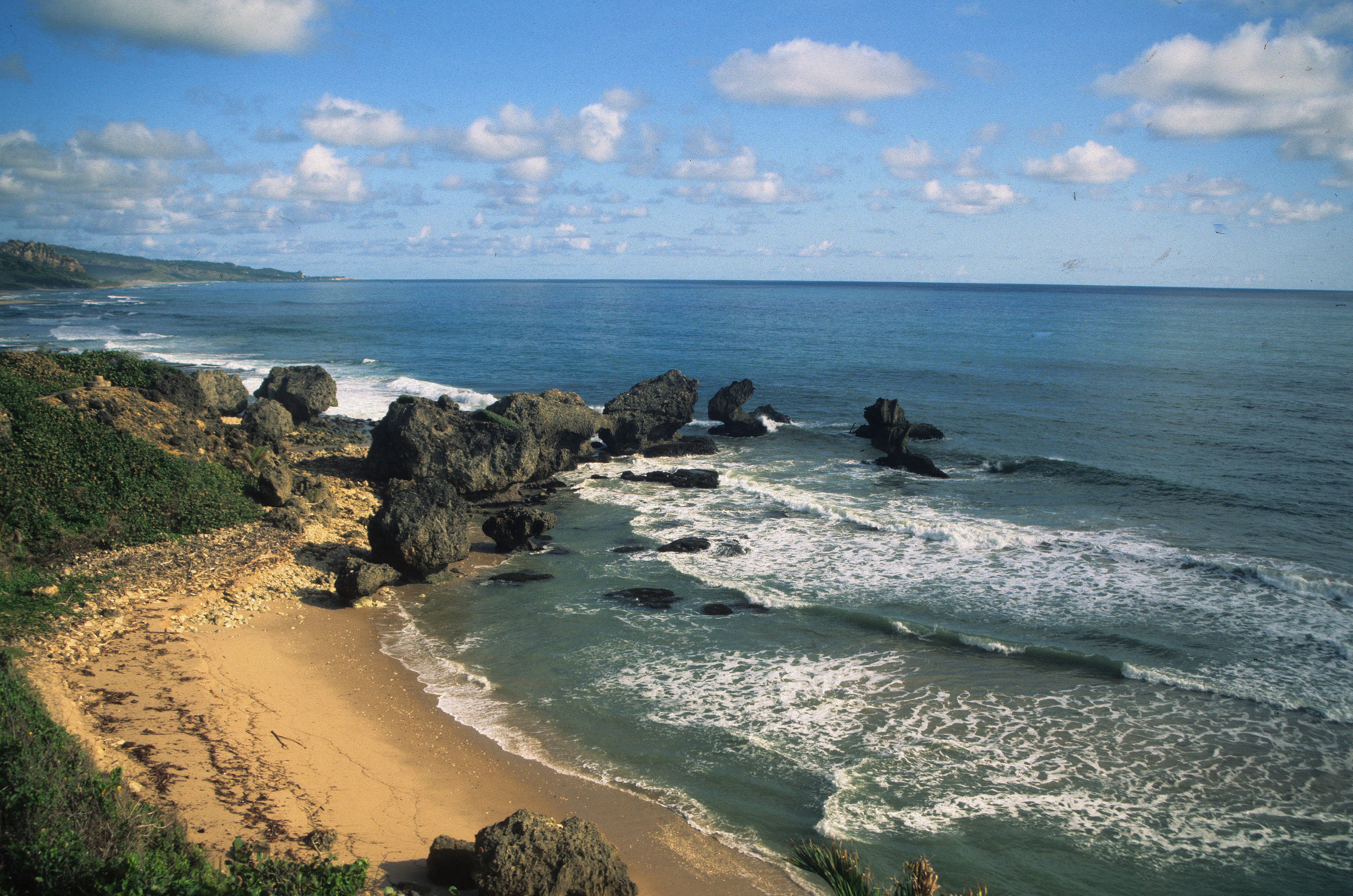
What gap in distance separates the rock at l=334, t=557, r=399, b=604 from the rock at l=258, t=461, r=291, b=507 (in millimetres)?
4874

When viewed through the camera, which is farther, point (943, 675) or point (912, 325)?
point (912, 325)

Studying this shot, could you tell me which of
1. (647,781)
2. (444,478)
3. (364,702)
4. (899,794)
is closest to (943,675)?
(899,794)

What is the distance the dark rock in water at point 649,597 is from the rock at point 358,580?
5.39 metres

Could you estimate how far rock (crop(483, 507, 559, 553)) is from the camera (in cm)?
2198

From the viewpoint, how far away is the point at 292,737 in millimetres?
11805

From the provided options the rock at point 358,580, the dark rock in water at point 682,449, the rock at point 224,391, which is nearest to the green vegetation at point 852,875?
the rock at point 358,580

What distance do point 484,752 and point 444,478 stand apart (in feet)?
48.8

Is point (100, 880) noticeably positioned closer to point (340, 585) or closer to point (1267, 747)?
point (340, 585)

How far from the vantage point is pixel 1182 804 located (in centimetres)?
1137

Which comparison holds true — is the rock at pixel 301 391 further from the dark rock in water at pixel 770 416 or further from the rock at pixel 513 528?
the dark rock in water at pixel 770 416

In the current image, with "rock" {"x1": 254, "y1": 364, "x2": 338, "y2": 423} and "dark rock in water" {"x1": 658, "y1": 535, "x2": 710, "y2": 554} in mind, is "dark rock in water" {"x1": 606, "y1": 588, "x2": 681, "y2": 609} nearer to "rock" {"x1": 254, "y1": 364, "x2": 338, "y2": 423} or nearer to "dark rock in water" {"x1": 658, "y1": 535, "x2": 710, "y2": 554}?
"dark rock in water" {"x1": 658, "y1": 535, "x2": 710, "y2": 554}

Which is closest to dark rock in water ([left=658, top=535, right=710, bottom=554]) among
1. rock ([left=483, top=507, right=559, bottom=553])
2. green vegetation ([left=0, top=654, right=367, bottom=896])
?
rock ([left=483, top=507, right=559, bottom=553])

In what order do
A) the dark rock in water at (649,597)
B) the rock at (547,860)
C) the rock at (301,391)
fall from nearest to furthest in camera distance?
the rock at (547,860) → the dark rock in water at (649,597) → the rock at (301,391)

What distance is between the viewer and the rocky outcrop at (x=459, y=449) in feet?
84.2
